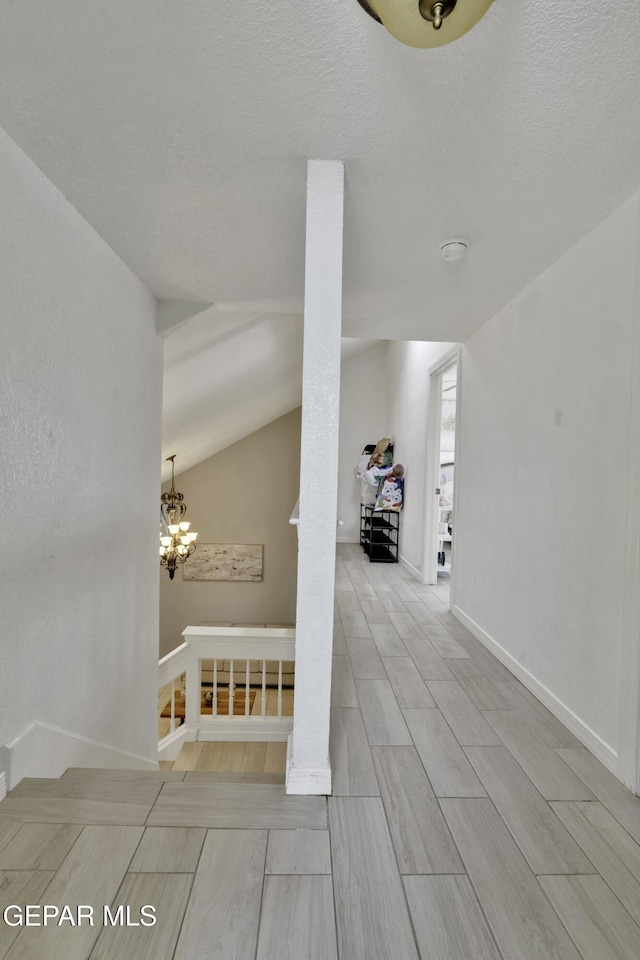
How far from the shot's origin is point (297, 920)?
1.12 metres

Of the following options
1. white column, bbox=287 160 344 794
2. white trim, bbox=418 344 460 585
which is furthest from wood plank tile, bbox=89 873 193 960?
white trim, bbox=418 344 460 585

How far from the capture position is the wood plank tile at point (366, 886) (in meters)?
1.07

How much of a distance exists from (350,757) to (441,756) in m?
0.34

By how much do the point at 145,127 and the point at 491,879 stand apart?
2.26 meters

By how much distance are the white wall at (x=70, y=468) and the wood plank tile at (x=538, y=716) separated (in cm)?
191

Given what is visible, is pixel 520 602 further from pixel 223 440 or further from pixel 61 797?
pixel 223 440

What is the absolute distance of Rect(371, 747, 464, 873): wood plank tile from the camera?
1.31 metres

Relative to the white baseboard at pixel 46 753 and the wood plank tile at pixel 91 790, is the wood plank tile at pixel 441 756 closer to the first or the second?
the wood plank tile at pixel 91 790

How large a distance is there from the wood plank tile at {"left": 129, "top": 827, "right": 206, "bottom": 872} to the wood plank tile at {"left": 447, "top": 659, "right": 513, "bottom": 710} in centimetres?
138

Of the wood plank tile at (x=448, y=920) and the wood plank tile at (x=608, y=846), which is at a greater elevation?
the wood plank tile at (x=448, y=920)

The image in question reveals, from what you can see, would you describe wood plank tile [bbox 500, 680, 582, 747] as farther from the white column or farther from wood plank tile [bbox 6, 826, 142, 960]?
wood plank tile [bbox 6, 826, 142, 960]

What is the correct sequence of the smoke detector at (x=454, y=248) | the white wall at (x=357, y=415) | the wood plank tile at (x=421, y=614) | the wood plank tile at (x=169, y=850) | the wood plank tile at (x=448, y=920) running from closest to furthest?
the wood plank tile at (x=448, y=920), the wood plank tile at (x=169, y=850), the smoke detector at (x=454, y=248), the wood plank tile at (x=421, y=614), the white wall at (x=357, y=415)

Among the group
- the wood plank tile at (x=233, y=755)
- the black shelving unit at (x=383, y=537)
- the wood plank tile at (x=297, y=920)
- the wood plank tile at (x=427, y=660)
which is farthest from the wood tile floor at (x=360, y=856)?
the black shelving unit at (x=383, y=537)

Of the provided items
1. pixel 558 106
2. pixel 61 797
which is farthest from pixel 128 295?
pixel 61 797
